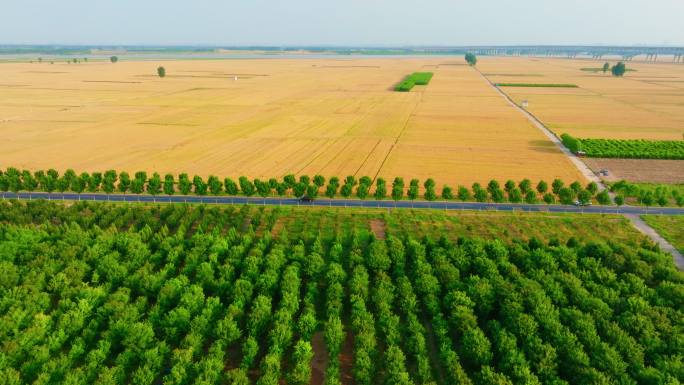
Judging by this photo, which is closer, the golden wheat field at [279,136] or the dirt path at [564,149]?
the dirt path at [564,149]

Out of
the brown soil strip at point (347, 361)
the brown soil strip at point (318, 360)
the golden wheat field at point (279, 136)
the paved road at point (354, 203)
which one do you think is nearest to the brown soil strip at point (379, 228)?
the paved road at point (354, 203)

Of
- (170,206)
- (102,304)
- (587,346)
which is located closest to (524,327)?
(587,346)

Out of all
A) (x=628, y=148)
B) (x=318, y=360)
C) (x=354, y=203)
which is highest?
(x=628, y=148)

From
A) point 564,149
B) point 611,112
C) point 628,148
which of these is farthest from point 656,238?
point 611,112

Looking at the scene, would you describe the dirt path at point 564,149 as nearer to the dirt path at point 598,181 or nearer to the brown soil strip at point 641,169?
the dirt path at point 598,181

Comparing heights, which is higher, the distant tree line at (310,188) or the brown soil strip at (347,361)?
the distant tree line at (310,188)

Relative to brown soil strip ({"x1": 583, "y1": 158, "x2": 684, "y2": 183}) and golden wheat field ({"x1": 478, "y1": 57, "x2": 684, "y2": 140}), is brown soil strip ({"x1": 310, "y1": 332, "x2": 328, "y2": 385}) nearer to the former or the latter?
brown soil strip ({"x1": 583, "y1": 158, "x2": 684, "y2": 183})

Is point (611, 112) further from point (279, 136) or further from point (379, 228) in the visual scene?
point (379, 228)
